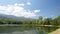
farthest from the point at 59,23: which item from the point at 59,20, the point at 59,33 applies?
the point at 59,33

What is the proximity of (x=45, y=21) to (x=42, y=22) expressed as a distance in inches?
81.1

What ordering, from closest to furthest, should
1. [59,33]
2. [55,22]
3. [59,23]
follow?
1. [59,33]
2. [59,23]
3. [55,22]

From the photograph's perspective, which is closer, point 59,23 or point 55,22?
point 59,23

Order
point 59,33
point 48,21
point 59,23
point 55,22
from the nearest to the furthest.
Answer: point 59,33
point 59,23
point 55,22
point 48,21

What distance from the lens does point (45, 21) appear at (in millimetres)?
67312

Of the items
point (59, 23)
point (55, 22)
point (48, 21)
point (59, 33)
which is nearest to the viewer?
point (59, 33)

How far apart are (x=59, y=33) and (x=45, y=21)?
47.9 meters

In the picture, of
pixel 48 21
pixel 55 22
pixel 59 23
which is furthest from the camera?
pixel 48 21

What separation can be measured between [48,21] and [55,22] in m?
6.22

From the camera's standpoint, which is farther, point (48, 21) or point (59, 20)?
point (48, 21)

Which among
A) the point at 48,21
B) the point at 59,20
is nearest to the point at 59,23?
the point at 59,20

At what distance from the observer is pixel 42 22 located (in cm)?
6888

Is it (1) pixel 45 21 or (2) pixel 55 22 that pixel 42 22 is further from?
(2) pixel 55 22

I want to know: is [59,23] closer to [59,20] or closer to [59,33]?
[59,20]
